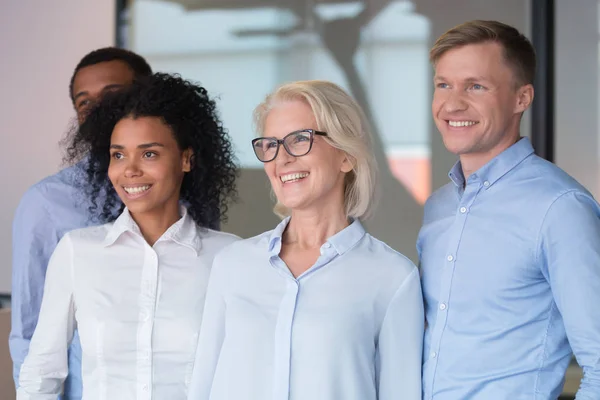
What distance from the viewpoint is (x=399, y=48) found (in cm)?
481

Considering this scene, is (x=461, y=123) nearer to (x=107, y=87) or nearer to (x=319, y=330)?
(x=319, y=330)

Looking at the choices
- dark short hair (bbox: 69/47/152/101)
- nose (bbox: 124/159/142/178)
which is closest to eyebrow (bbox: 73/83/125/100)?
dark short hair (bbox: 69/47/152/101)

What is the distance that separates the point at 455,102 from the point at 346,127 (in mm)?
316

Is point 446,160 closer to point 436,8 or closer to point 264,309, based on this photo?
point 436,8

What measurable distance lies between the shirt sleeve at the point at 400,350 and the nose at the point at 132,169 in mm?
887

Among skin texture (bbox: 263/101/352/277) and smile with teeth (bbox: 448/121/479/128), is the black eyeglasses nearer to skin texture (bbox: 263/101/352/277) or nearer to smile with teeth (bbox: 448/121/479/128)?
skin texture (bbox: 263/101/352/277)

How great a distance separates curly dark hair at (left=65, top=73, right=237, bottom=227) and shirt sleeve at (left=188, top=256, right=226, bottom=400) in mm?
511

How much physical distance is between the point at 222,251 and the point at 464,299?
2.35 feet

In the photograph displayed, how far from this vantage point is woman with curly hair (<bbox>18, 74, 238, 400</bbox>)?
238cm

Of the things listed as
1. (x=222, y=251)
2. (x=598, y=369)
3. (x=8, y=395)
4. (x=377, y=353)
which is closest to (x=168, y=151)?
(x=222, y=251)

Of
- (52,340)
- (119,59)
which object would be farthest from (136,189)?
(119,59)

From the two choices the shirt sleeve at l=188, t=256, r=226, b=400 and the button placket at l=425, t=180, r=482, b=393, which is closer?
the button placket at l=425, t=180, r=482, b=393

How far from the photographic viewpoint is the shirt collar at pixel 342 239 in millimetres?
2260

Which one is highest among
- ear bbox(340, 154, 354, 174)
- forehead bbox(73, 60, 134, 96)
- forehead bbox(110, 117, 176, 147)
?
forehead bbox(73, 60, 134, 96)
